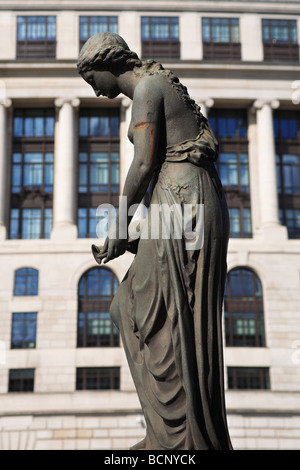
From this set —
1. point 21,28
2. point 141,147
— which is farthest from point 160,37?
point 141,147

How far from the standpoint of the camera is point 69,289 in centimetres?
4375

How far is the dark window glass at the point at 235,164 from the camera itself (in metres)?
46.3

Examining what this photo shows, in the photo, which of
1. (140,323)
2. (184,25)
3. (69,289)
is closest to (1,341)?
(69,289)

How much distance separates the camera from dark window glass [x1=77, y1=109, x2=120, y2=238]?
4572 cm

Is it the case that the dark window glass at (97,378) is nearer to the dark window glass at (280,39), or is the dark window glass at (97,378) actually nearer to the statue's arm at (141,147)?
the dark window glass at (280,39)

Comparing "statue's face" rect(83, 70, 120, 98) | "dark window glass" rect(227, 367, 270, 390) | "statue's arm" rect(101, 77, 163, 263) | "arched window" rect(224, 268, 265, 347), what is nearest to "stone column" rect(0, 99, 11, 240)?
"arched window" rect(224, 268, 265, 347)

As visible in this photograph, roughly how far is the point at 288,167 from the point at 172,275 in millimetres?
44009

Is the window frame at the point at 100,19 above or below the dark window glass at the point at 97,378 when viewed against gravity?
above

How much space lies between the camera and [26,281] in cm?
4409

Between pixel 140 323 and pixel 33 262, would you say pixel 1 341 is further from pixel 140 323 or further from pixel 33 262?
pixel 140 323

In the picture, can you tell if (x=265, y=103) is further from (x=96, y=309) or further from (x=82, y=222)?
(x=96, y=309)

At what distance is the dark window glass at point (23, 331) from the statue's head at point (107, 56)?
127 feet

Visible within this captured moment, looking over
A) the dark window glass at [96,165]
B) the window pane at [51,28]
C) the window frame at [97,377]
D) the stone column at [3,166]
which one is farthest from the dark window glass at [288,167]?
the stone column at [3,166]

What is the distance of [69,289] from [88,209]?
5.41 m
